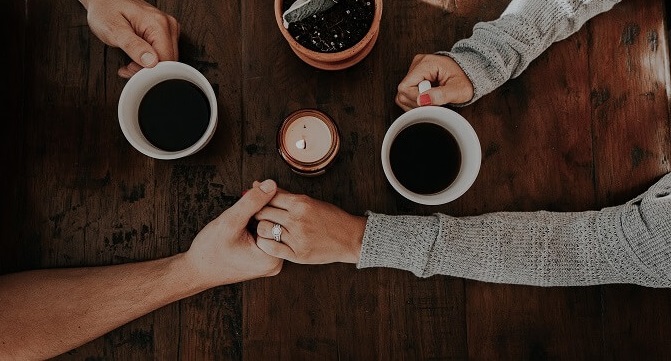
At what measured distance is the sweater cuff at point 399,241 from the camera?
43.3 inches

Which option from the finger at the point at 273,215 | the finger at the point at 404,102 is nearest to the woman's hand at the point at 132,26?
the finger at the point at 273,215

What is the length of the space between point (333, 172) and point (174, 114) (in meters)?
0.36

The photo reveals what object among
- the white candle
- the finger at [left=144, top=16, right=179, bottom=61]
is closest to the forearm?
the white candle

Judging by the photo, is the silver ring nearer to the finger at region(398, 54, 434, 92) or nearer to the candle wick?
the candle wick

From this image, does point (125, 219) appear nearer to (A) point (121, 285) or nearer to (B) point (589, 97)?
(A) point (121, 285)

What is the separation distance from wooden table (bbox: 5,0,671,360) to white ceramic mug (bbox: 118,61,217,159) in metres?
0.12

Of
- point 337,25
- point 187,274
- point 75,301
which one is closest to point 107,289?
point 75,301

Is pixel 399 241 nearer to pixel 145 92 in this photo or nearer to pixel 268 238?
pixel 268 238

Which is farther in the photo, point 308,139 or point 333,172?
point 333,172

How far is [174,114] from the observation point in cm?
110

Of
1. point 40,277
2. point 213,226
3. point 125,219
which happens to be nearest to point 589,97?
point 213,226

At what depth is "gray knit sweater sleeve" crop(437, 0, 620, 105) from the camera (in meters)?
Answer: 1.10

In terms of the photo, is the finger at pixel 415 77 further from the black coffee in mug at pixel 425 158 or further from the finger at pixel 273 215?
the finger at pixel 273 215

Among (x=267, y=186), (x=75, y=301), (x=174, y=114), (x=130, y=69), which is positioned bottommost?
(x=75, y=301)
